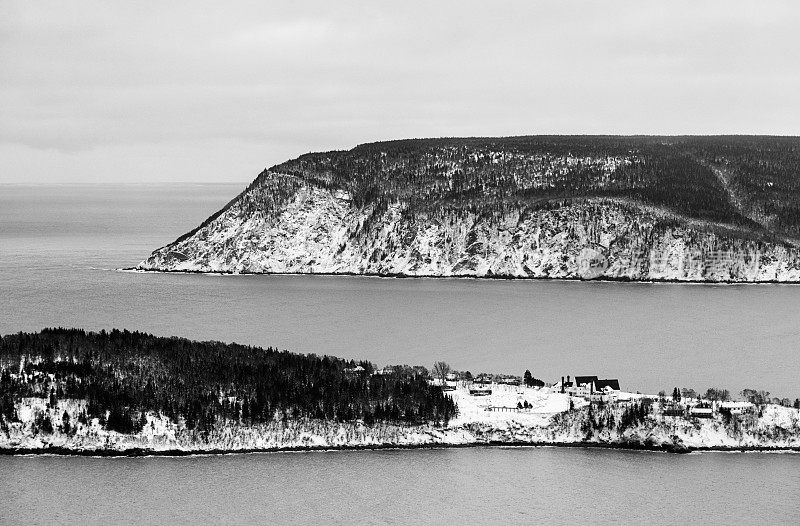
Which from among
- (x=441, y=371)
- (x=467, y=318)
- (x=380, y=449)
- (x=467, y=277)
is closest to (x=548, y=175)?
(x=467, y=277)

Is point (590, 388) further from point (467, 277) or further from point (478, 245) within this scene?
point (478, 245)

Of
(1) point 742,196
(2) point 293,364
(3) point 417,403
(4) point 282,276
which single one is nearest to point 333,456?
(3) point 417,403

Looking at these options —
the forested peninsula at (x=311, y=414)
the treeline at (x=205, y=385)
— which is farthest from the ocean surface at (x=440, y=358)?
the treeline at (x=205, y=385)

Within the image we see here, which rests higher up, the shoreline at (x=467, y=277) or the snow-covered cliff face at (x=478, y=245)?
the snow-covered cliff face at (x=478, y=245)

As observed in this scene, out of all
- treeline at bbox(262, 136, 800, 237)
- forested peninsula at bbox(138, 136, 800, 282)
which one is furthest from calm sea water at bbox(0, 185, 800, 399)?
treeline at bbox(262, 136, 800, 237)

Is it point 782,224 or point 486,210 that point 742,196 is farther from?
point 486,210

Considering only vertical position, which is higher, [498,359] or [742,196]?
[742,196]

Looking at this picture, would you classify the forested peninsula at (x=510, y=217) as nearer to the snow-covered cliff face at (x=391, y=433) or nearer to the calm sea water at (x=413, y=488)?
the snow-covered cliff face at (x=391, y=433)

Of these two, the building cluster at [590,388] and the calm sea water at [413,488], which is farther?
the building cluster at [590,388]
